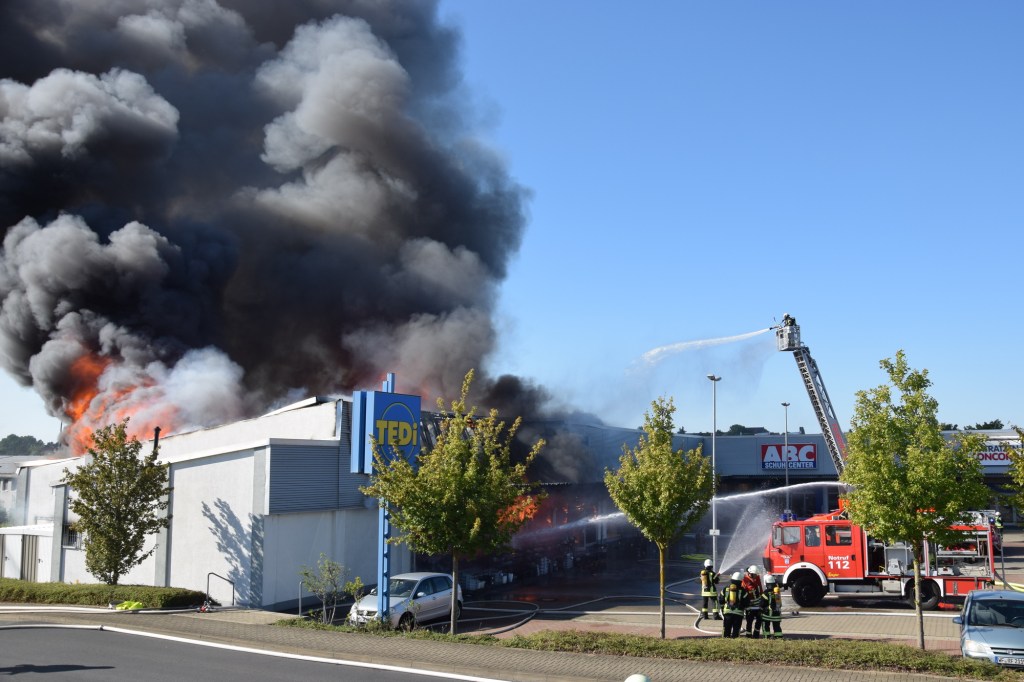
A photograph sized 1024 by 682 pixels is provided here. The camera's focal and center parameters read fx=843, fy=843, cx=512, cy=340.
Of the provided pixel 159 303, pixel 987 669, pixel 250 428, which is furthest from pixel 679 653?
pixel 159 303

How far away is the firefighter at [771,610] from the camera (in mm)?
14594

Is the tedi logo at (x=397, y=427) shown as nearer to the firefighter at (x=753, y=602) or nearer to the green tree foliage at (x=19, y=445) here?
the firefighter at (x=753, y=602)

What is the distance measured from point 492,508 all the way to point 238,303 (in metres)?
38.6

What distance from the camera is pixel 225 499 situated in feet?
67.2

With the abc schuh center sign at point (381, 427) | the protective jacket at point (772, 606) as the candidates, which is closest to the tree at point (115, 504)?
the abc schuh center sign at point (381, 427)

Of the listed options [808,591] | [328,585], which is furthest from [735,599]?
[328,585]

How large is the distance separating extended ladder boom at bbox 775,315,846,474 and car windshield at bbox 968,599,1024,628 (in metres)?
13.9

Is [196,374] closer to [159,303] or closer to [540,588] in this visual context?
[159,303]

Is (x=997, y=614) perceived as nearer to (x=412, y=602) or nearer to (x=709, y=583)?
(x=709, y=583)

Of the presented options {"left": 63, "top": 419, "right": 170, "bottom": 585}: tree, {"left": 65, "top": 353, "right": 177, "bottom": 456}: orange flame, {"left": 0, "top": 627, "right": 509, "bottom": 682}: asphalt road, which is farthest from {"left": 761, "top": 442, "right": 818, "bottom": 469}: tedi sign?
{"left": 0, "top": 627, "right": 509, "bottom": 682}: asphalt road

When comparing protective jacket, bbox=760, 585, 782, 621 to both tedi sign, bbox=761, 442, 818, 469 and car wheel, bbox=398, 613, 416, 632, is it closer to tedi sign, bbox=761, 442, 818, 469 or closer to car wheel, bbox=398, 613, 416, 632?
car wheel, bbox=398, 613, 416, 632

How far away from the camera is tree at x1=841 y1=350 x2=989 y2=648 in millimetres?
12930

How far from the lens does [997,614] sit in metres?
12.0

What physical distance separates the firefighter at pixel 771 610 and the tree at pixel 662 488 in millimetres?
1736
